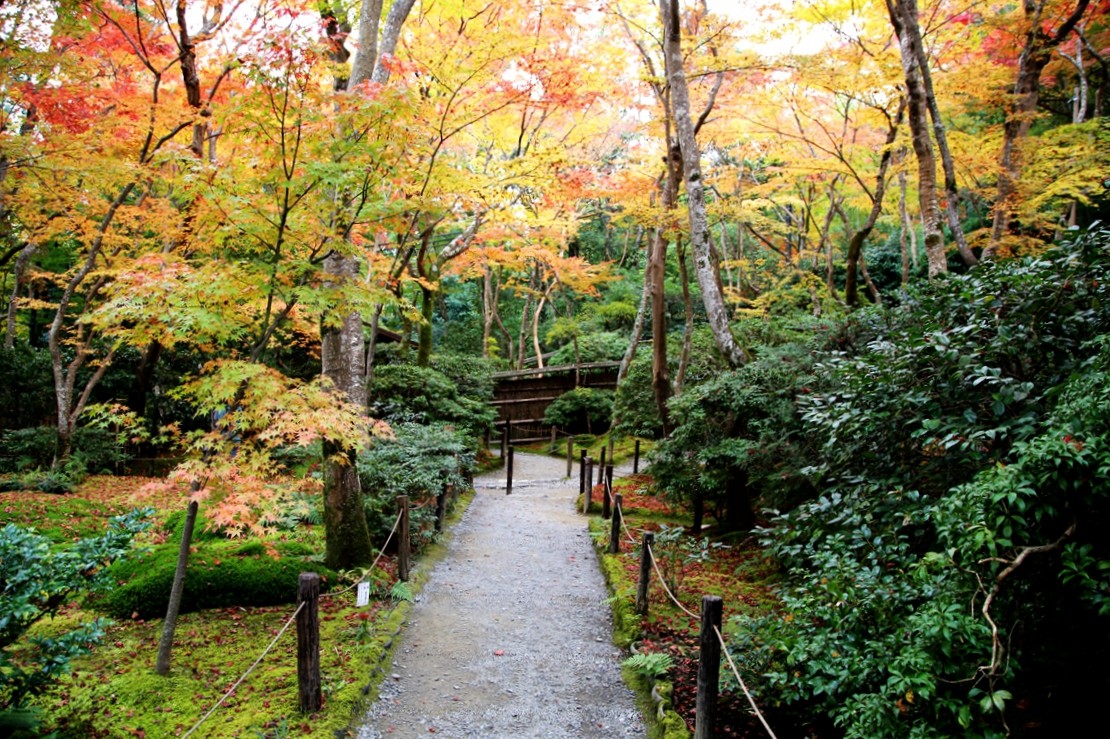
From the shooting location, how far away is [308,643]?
4.43 metres

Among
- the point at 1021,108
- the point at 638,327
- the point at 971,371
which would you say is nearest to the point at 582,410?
the point at 638,327

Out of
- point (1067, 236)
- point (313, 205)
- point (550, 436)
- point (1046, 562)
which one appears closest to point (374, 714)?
point (313, 205)

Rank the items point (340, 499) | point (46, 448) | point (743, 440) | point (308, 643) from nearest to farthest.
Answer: point (308, 643) < point (340, 499) < point (743, 440) < point (46, 448)

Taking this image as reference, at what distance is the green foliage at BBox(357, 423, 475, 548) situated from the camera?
820 centimetres

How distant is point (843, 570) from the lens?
3.74 m

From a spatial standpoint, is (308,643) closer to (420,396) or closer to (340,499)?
(340,499)

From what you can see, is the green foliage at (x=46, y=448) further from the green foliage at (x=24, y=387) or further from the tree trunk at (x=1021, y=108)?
the tree trunk at (x=1021, y=108)

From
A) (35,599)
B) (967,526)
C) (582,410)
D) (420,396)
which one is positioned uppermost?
Result: (420,396)

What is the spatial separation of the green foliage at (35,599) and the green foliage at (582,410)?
1797 cm

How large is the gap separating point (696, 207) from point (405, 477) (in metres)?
5.94

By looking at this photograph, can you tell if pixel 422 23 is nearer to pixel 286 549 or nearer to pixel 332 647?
pixel 286 549

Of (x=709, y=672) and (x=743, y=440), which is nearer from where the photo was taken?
(x=709, y=672)

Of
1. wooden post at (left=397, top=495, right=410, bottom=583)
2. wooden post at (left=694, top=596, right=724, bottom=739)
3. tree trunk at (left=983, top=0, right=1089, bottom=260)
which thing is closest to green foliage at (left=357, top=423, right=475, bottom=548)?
wooden post at (left=397, top=495, right=410, bottom=583)

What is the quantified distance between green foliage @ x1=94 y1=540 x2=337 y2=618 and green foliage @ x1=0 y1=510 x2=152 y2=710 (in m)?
2.08
